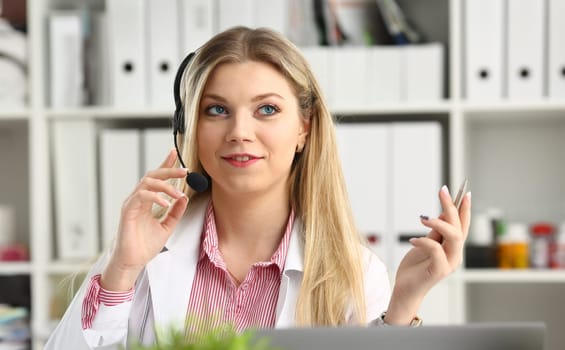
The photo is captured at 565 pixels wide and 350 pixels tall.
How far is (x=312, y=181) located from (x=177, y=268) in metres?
0.30

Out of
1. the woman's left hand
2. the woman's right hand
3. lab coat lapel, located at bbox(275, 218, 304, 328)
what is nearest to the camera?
the woman's left hand

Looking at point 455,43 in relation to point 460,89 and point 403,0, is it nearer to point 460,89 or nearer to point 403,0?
point 460,89

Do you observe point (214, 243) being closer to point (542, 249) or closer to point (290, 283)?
point (290, 283)

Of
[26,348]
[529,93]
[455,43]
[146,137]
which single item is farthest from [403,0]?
[26,348]

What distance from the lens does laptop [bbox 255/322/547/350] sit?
2.33ft

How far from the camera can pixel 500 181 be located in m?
2.46

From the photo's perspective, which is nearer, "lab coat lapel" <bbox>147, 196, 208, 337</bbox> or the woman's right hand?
the woman's right hand

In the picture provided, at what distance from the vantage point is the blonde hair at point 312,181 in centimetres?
137

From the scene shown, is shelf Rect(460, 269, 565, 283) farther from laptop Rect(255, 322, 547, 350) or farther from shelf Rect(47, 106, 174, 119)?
laptop Rect(255, 322, 547, 350)

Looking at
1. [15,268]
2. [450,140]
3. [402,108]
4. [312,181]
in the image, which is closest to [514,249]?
[450,140]

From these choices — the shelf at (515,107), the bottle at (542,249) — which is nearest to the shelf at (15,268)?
the shelf at (515,107)

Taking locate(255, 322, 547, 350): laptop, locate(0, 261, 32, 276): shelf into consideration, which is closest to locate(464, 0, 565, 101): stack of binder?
locate(0, 261, 32, 276): shelf

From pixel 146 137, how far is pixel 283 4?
1.74 ft

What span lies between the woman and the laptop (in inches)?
18.6
